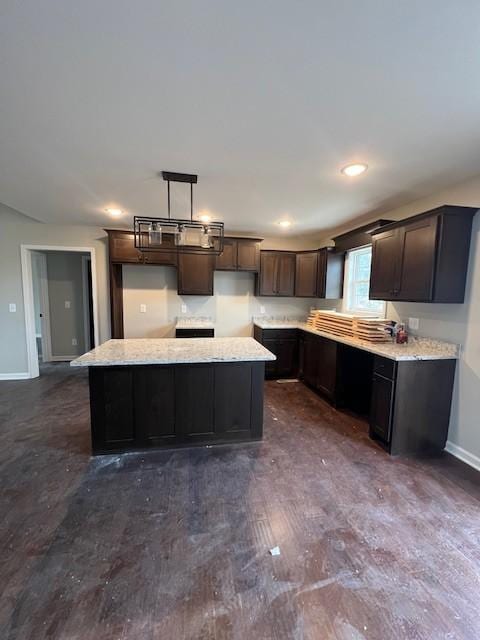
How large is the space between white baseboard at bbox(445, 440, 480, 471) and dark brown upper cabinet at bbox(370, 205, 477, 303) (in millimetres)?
1339

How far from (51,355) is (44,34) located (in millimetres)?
5643

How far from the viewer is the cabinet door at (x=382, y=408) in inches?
101

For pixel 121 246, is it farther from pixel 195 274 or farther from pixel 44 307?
pixel 44 307

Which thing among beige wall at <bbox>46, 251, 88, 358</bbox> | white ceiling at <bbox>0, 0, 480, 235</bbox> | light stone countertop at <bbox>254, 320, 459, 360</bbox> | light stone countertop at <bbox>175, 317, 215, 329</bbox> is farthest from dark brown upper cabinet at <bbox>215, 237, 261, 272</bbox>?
beige wall at <bbox>46, 251, 88, 358</bbox>

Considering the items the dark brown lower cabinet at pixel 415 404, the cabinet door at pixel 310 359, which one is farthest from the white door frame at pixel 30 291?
the dark brown lower cabinet at pixel 415 404

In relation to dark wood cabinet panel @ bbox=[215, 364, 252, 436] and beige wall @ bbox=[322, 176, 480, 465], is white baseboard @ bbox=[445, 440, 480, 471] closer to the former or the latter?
beige wall @ bbox=[322, 176, 480, 465]

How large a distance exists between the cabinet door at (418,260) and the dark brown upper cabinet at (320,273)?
1666 mm

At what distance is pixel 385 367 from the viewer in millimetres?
2631

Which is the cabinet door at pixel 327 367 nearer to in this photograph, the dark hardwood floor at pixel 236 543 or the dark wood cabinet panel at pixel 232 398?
the dark hardwood floor at pixel 236 543

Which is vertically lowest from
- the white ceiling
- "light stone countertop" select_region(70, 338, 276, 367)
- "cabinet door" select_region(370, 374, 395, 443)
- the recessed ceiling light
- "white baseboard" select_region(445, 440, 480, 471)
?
"white baseboard" select_region(445, 440, 480, 471)

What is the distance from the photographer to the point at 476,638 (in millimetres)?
1201

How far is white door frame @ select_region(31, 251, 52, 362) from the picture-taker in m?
5.43

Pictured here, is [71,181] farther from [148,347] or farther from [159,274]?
[159,274]

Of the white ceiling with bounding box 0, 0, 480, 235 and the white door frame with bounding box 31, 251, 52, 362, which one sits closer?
the white ceiling with bounding box 0, 0, 480, 235
